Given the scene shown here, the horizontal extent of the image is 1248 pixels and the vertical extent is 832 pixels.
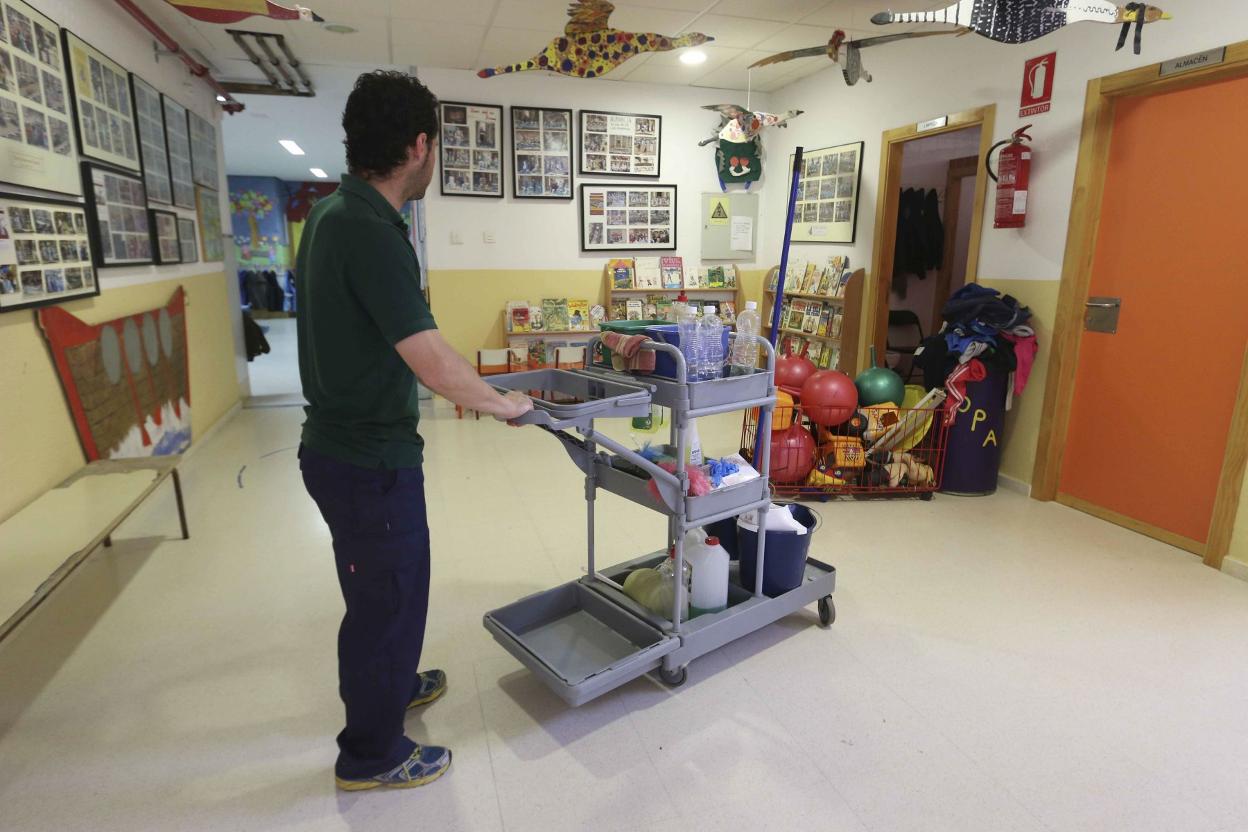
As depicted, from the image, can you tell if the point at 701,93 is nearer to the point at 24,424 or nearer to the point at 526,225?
the point at 526,225

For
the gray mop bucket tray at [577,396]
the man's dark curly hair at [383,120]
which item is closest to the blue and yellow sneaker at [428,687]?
the gray mop bucket tray at [577,396]

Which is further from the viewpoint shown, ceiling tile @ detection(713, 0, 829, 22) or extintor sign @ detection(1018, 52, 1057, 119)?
ceiling tile @ detection(713, 0, 829, 22)

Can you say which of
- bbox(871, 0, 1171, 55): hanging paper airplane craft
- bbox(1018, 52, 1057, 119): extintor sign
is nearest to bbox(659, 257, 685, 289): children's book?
bbox(1018, 52, 1057, 119): extintor sign

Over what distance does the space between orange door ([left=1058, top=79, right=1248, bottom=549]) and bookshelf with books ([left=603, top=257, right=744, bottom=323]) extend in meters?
3.23

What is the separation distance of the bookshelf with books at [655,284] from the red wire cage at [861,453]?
8.30ft

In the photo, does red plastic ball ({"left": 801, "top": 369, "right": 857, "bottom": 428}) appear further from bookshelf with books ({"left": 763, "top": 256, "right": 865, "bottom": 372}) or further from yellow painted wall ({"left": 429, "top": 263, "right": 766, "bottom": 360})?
yellow painted wall ({"left": 429, "top": 263, "right": 766, "bottom": 360})

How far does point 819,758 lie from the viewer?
1960mm

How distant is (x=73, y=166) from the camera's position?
10.9 feet

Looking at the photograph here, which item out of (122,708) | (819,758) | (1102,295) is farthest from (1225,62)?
(122,708)

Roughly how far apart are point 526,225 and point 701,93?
6.62 ft

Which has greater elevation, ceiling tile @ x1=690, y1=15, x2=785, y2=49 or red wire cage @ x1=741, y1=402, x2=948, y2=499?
ceiling tile @ x1=690, y1=15, x2=785, y2=49

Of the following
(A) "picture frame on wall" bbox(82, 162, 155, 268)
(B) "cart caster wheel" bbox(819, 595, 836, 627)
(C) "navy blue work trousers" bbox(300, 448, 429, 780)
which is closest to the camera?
(C) "navy blue work trousers" bbox(300, 448, 429, 780)

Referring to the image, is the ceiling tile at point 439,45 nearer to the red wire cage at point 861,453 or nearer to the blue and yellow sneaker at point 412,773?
the red wire cage at point 861,453

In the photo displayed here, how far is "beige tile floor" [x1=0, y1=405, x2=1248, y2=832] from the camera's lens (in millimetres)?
1793
